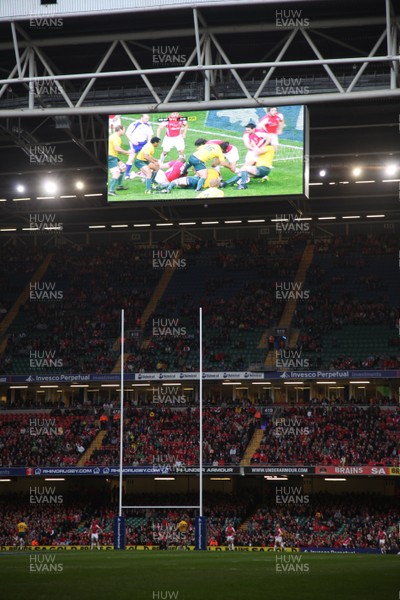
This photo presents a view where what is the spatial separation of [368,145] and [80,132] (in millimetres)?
10417

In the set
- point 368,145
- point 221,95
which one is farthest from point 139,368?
point 221,95

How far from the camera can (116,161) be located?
Answer: 89.0ft

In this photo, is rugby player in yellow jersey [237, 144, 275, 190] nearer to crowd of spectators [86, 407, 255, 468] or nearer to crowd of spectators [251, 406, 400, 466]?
crowd of spectators [251, 406, 400, 466]

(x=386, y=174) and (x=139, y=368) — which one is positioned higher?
(x=386, y=174)

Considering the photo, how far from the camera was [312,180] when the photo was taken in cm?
3994

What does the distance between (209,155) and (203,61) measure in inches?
198

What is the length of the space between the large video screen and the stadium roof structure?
0.49 meters

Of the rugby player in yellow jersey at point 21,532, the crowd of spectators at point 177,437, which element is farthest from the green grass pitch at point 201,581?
the crowd of spectators at point 177,437

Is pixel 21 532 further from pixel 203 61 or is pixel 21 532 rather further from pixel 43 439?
pixel 203 61

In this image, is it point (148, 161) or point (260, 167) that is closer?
point (260, 167)

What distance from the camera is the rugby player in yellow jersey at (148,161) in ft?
88.0

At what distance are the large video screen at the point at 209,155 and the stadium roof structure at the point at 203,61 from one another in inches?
19.2

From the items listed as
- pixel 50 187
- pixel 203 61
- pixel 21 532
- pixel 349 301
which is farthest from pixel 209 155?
pixel 349 301

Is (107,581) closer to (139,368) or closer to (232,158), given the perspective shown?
(232,158)
